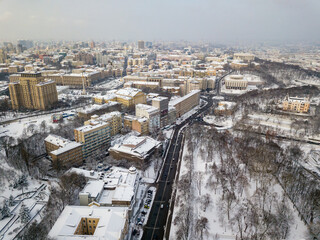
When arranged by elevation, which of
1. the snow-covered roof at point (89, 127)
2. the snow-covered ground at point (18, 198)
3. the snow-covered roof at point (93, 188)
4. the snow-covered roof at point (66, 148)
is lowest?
the snow-covered ground at point (18, 198)

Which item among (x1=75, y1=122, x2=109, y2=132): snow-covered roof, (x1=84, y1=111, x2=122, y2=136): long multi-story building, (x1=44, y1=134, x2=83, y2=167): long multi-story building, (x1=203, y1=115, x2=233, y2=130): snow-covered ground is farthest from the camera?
(x1=203, y1=115, x2=233, y2=130): snow-covered ground

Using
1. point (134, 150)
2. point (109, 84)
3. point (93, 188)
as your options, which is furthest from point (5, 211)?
point (109, 84)

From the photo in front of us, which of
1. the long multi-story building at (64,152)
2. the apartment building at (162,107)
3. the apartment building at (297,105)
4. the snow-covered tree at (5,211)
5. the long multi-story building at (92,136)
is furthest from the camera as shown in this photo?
the apartment building at (297,105)

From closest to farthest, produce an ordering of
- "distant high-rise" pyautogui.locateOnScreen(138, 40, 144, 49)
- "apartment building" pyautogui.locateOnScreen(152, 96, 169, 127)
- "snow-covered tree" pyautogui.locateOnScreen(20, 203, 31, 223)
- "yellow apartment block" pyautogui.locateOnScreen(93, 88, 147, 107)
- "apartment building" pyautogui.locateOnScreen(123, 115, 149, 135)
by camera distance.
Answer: "snow-covered tree" pyautogui.locateOnScreen(20, 203, 31, 223) < "apartment building" pyautogui.locateOnScreen(123, 115, 149, 135) < "apartment building" pyautogui.locateOnScreen(152, 96, 169, 127) < "yellow apartment block" pyautogui.locateOnScreen(93, 88, 147, 107) < "distant high-rise" pyautogui.locateOnScreen(138, 40, 144, 49)

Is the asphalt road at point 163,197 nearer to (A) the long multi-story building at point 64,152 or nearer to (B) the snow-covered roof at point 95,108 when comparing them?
(A) the long multi-story building at point 64,152

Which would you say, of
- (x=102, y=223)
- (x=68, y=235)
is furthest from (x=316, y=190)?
(x=68, y=235)

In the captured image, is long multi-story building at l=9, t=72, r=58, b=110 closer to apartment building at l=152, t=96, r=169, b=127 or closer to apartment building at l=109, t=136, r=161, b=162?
apartment building at l=152, t=96, r=169, b=127

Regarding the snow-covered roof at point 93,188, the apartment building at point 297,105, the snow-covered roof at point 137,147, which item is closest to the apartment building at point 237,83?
the apartment building at point 297,105

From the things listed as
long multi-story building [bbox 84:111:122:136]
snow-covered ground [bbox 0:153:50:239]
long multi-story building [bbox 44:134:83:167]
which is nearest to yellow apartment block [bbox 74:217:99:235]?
snow-covered ground [bbox 0:153:50:239]
